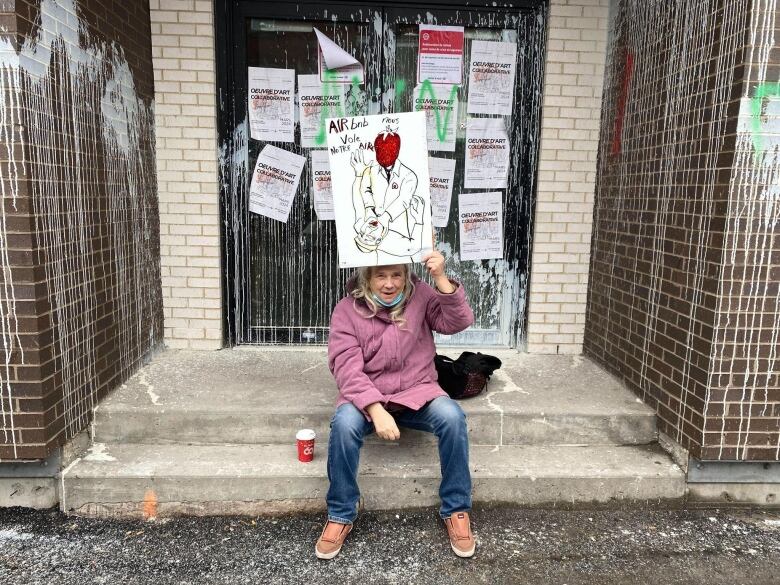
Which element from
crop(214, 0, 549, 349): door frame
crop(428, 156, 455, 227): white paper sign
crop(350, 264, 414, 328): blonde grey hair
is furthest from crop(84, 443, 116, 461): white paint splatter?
crop(428, 156, 455, 227): white paper sign

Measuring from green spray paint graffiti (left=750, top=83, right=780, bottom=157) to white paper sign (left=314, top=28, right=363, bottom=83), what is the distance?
2.57m

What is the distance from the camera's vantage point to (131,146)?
3844mm

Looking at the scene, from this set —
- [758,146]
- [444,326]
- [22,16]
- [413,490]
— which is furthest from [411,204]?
[22,16]

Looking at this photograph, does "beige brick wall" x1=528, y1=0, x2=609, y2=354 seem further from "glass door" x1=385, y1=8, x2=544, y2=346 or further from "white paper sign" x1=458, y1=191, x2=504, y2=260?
"white paper sign" x1=458, y1=191, x2=504, y2=260

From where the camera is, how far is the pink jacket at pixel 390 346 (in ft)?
9.35

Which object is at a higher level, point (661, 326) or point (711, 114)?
point (711, 114)

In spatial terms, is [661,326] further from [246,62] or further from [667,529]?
[246,62]

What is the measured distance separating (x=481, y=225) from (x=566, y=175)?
728 mm

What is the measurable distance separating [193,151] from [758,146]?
3543mm

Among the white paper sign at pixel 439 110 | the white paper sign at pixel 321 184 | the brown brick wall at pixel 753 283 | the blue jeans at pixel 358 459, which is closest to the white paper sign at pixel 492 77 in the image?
the white paper sign at pixel 439 110

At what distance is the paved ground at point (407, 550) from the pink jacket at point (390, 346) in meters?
0.68

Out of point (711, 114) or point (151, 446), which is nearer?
point (711, 114)

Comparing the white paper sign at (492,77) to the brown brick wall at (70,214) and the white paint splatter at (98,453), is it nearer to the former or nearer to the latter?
the brown brick wall at (70,214)

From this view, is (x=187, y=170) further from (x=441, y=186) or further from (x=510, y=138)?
(x=510, y=138)
